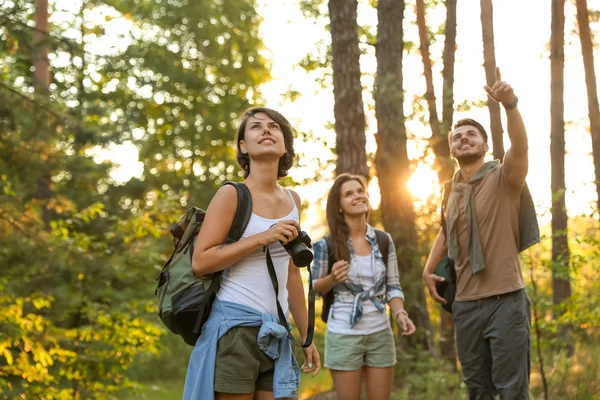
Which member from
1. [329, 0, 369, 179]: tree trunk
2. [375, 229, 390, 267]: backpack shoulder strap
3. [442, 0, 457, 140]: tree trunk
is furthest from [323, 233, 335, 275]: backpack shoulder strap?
[442, 0, 457, 140]: tree trunk

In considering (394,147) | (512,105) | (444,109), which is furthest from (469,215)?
(444,109)

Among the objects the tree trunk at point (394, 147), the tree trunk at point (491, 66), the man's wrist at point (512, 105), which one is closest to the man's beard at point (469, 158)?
the man's wrist at point (512, 105)

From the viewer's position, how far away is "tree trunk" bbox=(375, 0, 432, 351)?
33.3 ft

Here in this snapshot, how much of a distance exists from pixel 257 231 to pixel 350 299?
2291 millimetres

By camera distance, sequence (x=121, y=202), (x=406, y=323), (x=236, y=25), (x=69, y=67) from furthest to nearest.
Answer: (x=236, y=25)
(x=121, y=202)
(x=69, y=67)
(x=406, y=323)

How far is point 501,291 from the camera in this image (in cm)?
529

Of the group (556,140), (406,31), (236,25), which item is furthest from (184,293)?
(236,25)

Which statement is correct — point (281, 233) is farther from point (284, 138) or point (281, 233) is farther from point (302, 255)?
point (284, 138)

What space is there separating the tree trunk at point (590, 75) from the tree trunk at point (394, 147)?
7.73 m

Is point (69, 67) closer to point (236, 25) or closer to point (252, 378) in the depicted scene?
point (236, 25)

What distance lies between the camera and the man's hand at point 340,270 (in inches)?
214

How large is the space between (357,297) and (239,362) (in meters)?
2.37

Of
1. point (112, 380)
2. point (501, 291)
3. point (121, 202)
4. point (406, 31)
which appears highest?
point (406, 31)

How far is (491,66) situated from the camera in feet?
36.9
